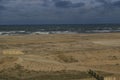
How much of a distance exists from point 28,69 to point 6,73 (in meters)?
3.52

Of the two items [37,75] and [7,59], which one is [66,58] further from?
[37,75]

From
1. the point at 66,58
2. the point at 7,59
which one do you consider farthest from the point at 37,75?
the point at 66,58

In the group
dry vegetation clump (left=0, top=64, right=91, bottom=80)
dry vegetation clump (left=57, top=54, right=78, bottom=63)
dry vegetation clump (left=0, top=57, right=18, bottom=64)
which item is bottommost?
dry vegetation clump (left=57, top=54, right=78, bottom=63)

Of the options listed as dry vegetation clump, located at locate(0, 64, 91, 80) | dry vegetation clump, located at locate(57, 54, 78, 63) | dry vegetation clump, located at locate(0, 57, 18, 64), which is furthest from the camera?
dry vegetation clump, located at locate(57, 54, 78, 63)

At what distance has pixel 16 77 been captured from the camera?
124ft

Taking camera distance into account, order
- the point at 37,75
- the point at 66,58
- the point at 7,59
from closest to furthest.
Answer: the point at 37,75
the point at 7,59
the point at 66,58

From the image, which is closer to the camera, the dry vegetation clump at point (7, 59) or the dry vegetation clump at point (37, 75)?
the dry vegetation clump at point (37, 75)

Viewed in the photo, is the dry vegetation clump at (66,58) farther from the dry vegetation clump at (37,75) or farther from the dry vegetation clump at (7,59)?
the dry vegetation clump at (37,75)

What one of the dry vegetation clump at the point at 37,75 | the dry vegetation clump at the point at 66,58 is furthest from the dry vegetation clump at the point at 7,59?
the dry vegetation clump at the point at 66,58

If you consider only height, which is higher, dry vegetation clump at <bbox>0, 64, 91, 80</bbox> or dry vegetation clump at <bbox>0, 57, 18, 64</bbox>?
dry vegetation clump at <bbox>0, 57, 18, 64</bbox>

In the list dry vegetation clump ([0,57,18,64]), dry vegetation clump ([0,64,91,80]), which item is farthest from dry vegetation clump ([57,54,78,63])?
dry vegetation clump ([0,64,91,80])

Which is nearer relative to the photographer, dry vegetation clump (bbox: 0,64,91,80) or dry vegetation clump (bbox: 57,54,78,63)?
dry vegetation clump (bbox: 0,64,91,80)

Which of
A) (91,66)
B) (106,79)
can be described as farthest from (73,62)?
(106,79)

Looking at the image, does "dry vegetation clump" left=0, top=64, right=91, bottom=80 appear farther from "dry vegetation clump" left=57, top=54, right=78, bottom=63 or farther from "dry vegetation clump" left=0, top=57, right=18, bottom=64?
"dry vegetation clump" left=57, top=54, right=78, bottom=63
